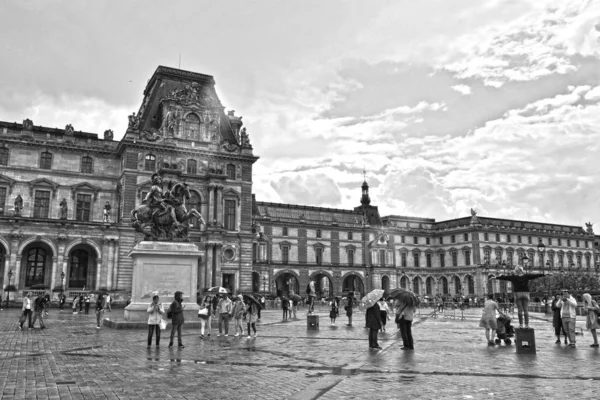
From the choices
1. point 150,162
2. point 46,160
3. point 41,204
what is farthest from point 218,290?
point 46,160

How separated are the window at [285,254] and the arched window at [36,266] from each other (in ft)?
127

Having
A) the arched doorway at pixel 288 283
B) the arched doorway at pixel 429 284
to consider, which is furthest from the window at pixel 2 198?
the arched doorway at pixel 429 284

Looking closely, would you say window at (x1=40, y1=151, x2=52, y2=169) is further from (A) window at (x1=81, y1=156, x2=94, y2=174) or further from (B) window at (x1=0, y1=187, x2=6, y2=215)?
(B) window at (x1=0, y1=187, x2=6, y2=215)

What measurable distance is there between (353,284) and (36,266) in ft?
174

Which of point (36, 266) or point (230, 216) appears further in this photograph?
point (230, 216)

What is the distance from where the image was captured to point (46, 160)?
5522 centimetres

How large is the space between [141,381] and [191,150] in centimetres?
4957

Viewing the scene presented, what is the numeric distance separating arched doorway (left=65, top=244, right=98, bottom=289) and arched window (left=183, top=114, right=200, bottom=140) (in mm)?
15929

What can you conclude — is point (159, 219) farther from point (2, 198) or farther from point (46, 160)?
point (46, 160)

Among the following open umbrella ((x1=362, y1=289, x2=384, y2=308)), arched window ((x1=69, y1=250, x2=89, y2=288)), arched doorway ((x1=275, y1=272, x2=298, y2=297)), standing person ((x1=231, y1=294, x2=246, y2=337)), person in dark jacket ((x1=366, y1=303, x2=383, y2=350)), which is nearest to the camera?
person in dark jacket ((x1=366, y1=303, x2=383, y2=350))

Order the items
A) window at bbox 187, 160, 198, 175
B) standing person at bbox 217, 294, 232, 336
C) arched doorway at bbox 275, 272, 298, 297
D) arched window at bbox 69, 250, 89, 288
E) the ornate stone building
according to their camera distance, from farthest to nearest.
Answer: arched doorway at bbox 275, 272, 298, 297
window at bbox 187, 160, 198, 175
arched window at bbox 69, 250, 89, 288
the ornate stone building
standing person at bbox 217, 294, 232, 336

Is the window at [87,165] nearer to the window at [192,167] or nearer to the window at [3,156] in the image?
the window at [3,156]

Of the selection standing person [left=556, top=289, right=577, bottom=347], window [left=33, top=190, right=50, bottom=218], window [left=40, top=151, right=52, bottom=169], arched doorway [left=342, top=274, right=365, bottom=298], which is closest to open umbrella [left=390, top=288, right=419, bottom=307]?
standing person [left=556, top=289, right=577, bottom=347]

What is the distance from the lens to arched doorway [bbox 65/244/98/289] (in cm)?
5306
